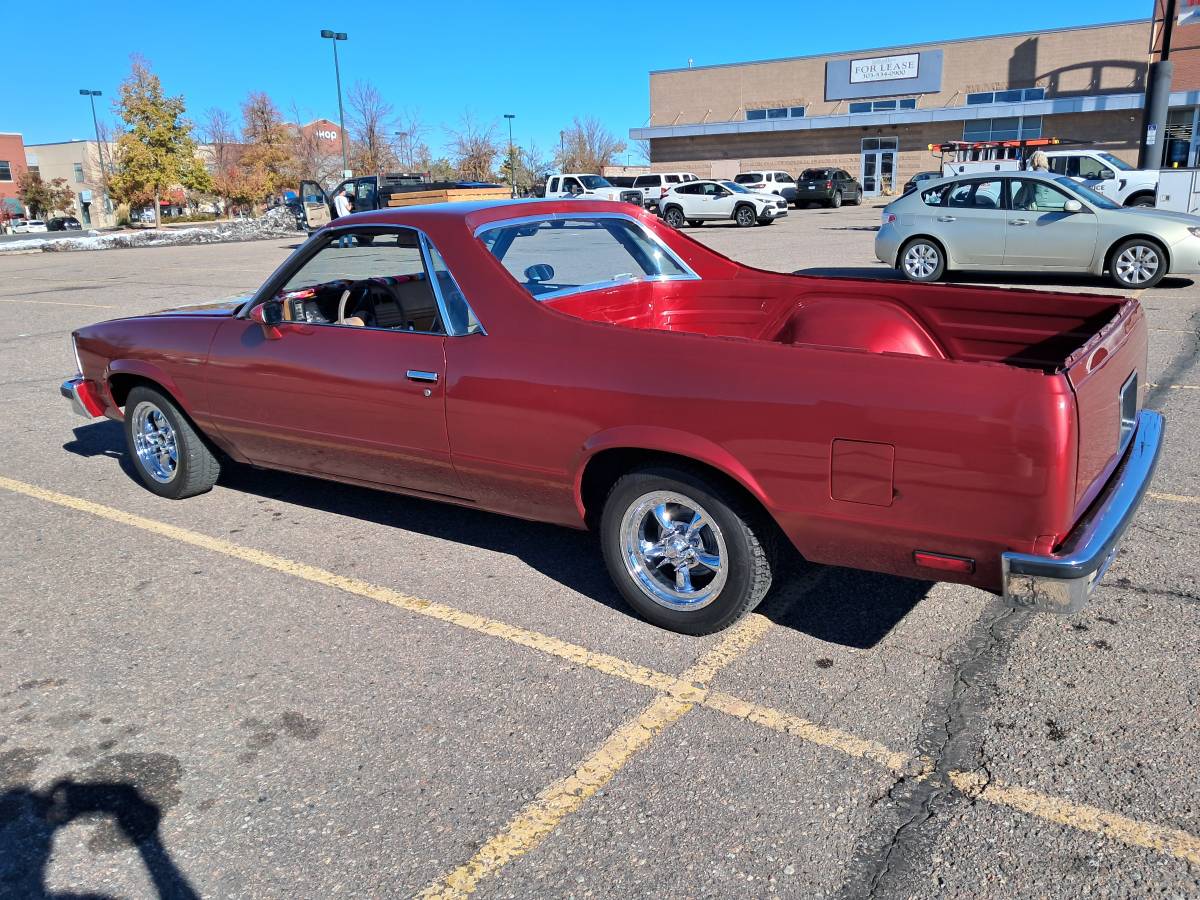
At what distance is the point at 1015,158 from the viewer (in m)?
35.5

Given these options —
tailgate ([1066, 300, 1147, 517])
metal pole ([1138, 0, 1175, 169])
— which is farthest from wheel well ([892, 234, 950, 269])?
metal pole ([1138, 0, 1175, 169])

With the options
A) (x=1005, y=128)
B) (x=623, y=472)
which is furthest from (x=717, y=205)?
(x=623, y=472)

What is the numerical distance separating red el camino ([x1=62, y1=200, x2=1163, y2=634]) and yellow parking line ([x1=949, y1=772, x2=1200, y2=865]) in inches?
21.6

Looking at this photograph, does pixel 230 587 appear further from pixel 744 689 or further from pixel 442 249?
pixel 744 689

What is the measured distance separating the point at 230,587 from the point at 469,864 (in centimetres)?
223

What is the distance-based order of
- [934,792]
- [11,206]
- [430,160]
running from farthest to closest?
[11,206]
[430,160]
[934,792]

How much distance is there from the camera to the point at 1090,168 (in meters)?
21.8

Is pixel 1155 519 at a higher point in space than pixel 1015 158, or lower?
lower

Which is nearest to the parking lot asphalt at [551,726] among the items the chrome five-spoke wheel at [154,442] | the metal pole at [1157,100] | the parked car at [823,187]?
the chrome five-spoke wheel at [154,442]

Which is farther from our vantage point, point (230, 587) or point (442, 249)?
point (230, 587)

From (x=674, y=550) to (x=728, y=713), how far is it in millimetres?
673

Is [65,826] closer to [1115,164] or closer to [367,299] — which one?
[367,299]

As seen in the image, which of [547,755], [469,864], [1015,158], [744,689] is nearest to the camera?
[469,864]

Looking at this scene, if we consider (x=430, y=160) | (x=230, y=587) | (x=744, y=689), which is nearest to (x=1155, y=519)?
(x=744, y=689)
